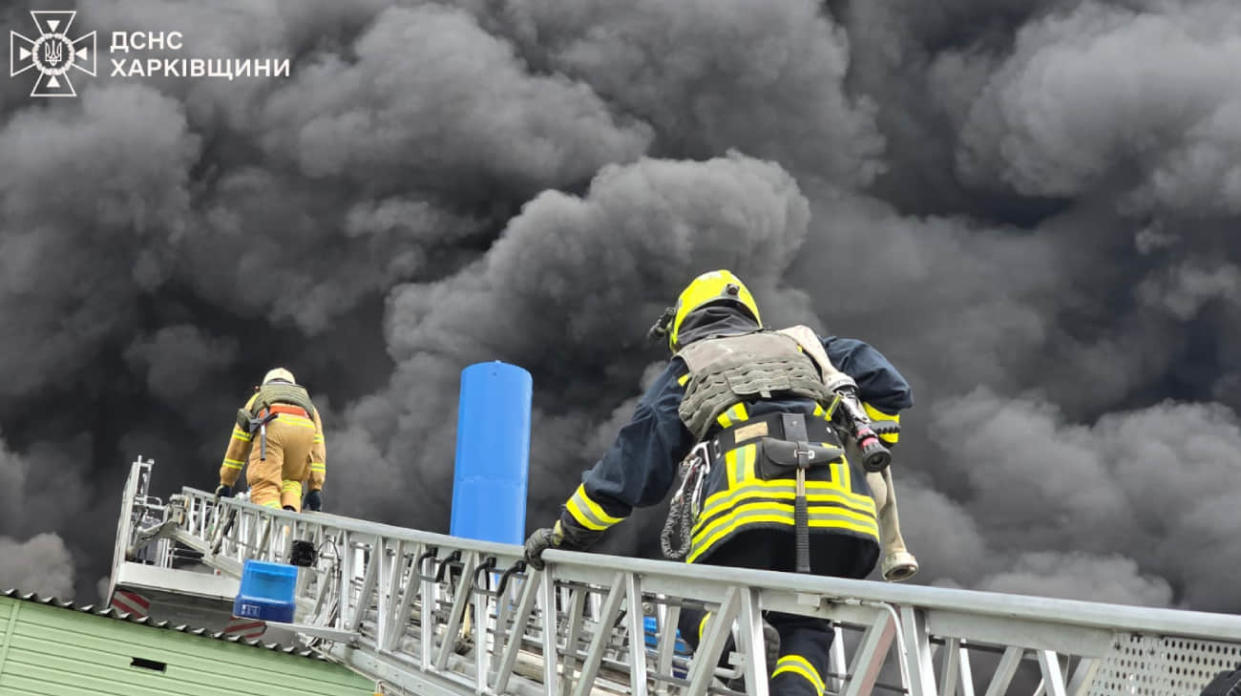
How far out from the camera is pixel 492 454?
10492 millimetres

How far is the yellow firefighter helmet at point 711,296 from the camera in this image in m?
4.80

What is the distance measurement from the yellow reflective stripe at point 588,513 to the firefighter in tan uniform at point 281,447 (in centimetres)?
717

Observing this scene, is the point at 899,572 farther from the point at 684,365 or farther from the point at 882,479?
the point at 684,365

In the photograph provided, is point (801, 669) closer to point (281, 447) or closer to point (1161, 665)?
point (1161, 665)

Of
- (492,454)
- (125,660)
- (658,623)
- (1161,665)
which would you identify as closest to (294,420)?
(492,454)

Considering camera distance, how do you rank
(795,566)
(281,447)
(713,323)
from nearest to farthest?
(795,566) < (713,323) < (281,447)

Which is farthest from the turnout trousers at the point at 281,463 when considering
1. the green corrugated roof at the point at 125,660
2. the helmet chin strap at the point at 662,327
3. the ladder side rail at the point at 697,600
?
the helmet chin strap at the point at 662,327

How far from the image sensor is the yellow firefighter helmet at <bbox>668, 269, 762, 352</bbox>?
15.8ft

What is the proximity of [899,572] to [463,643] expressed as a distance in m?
2.95

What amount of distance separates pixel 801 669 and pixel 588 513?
1.08 meters

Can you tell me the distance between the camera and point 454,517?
10500 mm

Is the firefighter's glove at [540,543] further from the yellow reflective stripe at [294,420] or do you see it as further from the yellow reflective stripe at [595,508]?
the yellow reflective stripe at [294,420]

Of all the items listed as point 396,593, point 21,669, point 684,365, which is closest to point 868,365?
point 684,365

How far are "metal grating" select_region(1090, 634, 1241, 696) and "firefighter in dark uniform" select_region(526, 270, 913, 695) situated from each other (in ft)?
4.70
